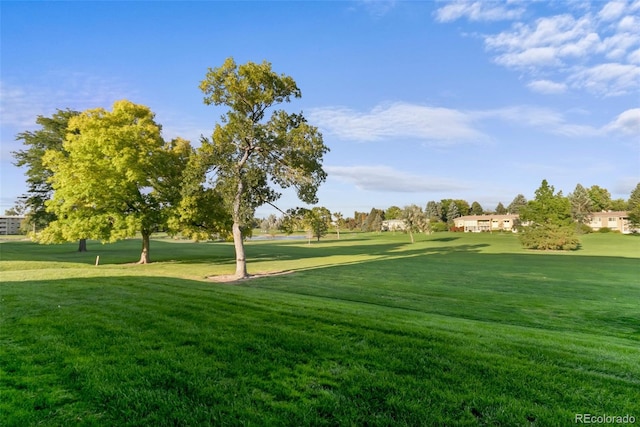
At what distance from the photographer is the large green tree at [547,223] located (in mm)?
48219

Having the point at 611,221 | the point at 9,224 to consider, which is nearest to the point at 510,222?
the point at 611,221

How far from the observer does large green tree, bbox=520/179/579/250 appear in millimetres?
48219

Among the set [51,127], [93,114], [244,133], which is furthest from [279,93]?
[51,127]

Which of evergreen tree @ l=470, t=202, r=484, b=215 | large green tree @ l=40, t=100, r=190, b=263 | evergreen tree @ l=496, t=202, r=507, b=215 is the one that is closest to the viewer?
large green tree @ l=40, t=100, r=190, b=263

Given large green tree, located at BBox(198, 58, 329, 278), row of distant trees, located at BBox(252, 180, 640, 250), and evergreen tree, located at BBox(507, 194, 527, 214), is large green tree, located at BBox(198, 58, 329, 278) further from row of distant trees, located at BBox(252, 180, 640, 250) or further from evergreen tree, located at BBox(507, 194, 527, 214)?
evergreen tree, located at BBox(507, 194, 527, 214)

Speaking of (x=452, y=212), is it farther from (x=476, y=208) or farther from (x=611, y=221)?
(x=611, y=221)

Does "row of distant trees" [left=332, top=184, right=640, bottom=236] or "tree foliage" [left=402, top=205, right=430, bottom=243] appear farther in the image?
"row of distant trees" [left=332, top=184, right=640, bottom=236]

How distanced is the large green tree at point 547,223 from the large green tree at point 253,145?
142 feet

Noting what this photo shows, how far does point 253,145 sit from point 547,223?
164 feet

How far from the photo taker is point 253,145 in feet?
63.3

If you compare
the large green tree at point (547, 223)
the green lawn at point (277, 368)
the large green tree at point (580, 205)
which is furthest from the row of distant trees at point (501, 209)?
the green lawn at point (277, 368)

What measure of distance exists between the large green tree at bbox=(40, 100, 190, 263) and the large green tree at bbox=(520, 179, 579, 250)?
157 ft

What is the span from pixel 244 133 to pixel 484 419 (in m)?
16.9

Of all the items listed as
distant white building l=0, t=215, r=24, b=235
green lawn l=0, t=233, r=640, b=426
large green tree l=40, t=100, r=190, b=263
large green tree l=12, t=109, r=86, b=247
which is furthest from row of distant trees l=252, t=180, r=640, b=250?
distant white building l=0, t=215, r=24, b=235
